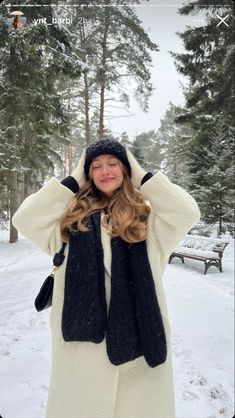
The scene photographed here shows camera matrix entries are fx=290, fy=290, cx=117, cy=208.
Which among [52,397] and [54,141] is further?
[54,141]

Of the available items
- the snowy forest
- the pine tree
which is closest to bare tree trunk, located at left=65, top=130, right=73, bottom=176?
the snowy forest

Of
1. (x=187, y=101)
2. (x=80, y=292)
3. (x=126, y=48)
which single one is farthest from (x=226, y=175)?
(x=80, y=292)

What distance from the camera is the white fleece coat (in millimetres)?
1062

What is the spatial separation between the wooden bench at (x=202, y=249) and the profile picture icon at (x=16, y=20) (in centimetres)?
339

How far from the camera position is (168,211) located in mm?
1085

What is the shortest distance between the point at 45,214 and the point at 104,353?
557mm

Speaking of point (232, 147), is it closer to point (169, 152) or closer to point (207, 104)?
point (207, 104)

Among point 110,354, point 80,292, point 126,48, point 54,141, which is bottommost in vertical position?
point 110,354

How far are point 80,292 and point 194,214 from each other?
500 millimetres

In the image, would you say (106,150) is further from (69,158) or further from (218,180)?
(218,180)

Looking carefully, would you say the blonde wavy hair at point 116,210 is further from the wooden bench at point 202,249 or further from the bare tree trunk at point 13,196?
the wooden bench at point 202,249

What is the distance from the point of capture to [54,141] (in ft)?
5.07

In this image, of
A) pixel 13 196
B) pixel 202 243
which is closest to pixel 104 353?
pixel 13 196

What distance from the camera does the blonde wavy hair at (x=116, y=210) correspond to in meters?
1.08
